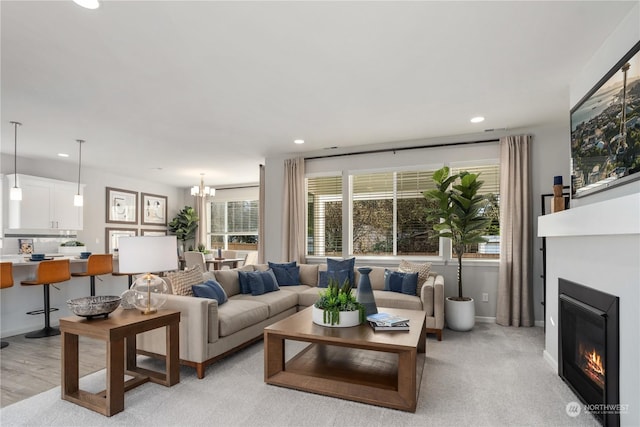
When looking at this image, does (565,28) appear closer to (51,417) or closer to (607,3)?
(607,3)

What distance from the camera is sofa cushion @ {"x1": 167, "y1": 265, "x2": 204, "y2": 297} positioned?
11.1 feet

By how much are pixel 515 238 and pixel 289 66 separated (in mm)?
3606

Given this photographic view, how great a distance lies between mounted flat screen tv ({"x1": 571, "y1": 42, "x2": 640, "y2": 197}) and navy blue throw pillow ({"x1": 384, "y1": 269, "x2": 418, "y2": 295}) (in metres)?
1.96

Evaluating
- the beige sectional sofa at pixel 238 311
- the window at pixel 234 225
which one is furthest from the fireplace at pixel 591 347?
the window at pixel 234 225

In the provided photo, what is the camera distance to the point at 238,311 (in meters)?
3.51

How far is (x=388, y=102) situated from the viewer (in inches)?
148

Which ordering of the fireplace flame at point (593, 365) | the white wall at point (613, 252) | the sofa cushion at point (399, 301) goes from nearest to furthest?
1. the white wall at point (613, 252)
2. the fireplace flame at point (593, 365)
3. the sofa cushion at point (399, 301)

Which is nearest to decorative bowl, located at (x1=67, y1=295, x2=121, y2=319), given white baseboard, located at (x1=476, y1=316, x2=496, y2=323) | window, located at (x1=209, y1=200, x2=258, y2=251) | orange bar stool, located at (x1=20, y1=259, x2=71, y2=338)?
orange bar stool, located at (x1=20, y1=259, x2=71, y2=338)

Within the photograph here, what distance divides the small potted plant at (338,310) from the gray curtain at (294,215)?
9.40ft

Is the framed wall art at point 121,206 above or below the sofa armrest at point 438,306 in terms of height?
above

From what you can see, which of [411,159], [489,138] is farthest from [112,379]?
[489,138]

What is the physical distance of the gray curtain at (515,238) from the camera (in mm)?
4562

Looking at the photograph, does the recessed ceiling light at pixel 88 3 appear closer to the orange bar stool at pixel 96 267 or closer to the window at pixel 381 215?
the orange bar stool at pixel 96 267

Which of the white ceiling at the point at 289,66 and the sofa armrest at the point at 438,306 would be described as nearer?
the white ceiling at the point at 289,66
